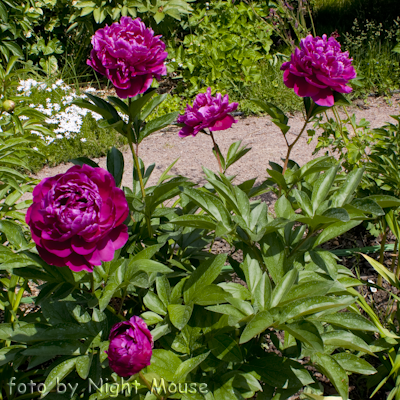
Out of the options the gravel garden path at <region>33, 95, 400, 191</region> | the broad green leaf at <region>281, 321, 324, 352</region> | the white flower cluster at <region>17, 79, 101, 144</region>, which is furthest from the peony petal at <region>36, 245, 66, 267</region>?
the white flower cluster at <region>17, 79, 101, 144</region>

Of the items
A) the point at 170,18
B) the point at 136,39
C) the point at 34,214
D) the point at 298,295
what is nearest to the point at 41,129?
the point at 136,39

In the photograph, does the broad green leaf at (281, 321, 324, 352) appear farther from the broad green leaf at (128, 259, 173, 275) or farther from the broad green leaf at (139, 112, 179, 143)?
the broad green leaf at (139, 112, 179, 143)

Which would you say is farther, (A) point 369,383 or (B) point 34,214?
(A) point 369,383

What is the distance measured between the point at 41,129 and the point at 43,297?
1266mm

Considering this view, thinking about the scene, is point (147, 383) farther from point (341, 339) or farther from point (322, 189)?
point (322, 189)

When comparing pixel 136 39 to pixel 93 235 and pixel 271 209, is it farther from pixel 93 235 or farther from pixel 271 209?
pixel 271 209

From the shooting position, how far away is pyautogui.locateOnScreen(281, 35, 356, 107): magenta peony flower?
3.85ft

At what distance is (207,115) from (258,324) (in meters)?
0.72

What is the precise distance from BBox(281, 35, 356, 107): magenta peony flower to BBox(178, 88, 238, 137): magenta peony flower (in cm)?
22

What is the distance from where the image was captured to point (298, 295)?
964 mm

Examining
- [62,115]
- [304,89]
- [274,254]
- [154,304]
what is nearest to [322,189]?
[274,254]

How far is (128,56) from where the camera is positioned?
40.0 inches

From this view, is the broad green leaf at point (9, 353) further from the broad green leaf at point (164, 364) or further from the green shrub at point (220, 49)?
the green shrub at point (220, 49)

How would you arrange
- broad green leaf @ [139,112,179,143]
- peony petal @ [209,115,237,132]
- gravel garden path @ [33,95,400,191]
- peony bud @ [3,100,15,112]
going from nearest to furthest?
broad green leaf @ [139,112,179,143] < peony petal @ [209,115,237,132] < peony bud @ [3,100,15,112] < gravel garden path @ [33,95,400,191]
